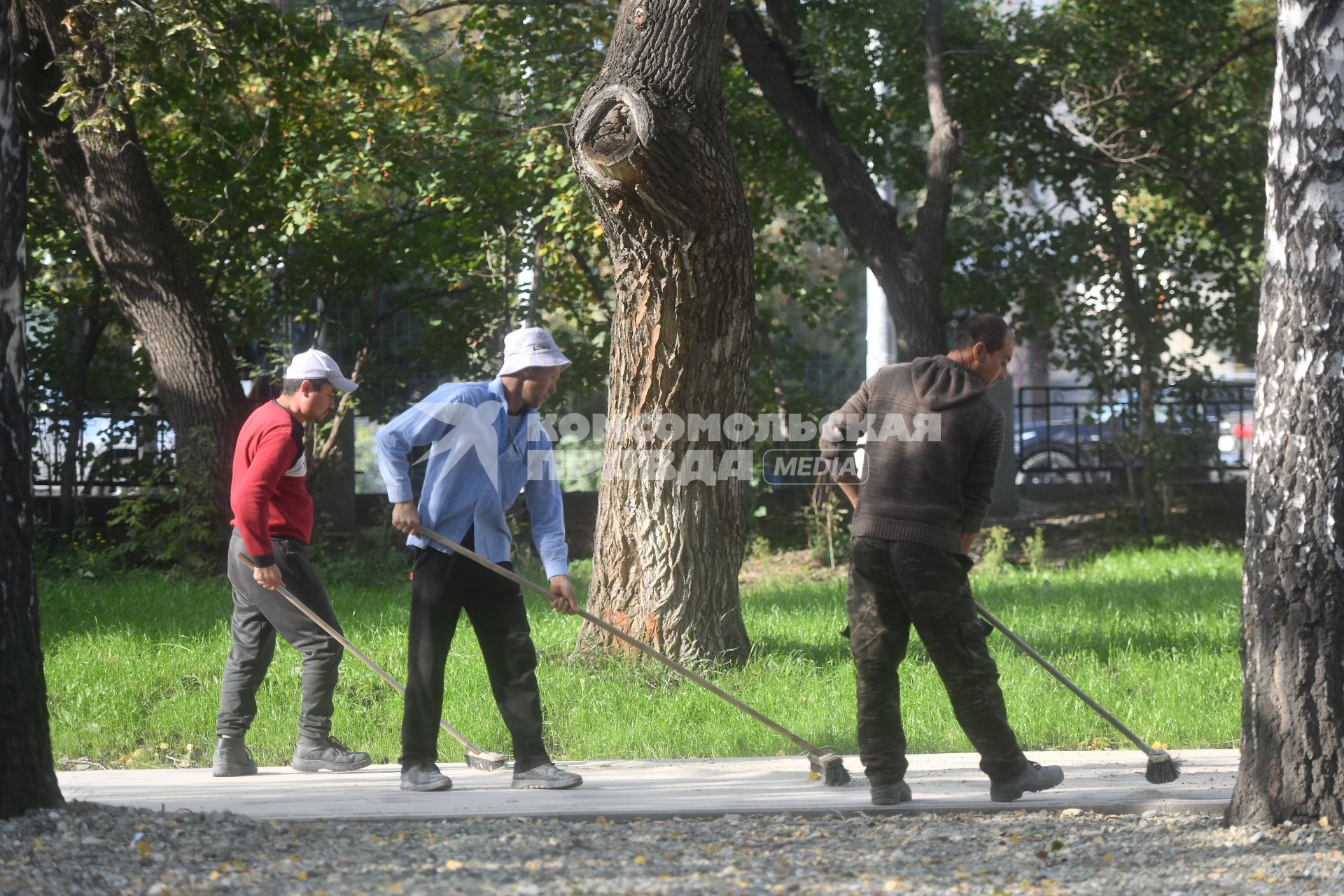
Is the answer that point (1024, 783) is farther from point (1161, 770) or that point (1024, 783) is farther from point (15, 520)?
point (15, 520)

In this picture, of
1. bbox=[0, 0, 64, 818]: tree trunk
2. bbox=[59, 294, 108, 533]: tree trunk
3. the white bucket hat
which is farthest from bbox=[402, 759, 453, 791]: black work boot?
bbox=[59, 294, 108, 533]: tree trunk

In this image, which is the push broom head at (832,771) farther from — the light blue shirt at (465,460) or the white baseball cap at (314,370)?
the white baseball cap at (314,370)

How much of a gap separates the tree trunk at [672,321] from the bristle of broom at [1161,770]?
2730mm

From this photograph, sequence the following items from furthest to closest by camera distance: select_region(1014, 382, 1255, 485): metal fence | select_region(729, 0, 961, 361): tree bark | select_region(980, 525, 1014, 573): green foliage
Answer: select_region(1014, 382, 1255, 485): metal fence
select_region(980, 525, 1014, 573): green foliage
select_region(729, 0, 961, 361): tree bark

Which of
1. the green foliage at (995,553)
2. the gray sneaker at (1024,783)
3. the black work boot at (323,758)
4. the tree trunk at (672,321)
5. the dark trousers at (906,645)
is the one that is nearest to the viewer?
the dark trousers at (906,645)

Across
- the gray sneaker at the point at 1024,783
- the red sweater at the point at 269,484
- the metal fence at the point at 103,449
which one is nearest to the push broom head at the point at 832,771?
the gray sneaker at the point at 1024,783

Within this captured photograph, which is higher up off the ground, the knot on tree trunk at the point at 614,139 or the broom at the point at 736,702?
the knot on tree trunk at the point at 614,139

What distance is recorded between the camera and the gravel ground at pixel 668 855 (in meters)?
3.92

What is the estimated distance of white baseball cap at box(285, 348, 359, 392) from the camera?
5664 millimetres

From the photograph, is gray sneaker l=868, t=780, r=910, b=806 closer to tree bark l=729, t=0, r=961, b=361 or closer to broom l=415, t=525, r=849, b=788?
broom l=415, t=525, r=849, b=788

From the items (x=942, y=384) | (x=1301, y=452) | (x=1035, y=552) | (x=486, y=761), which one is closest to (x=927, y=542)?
(x=942, y=384)

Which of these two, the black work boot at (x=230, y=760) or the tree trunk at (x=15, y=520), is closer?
the tree trunk at (x=15, y=520)

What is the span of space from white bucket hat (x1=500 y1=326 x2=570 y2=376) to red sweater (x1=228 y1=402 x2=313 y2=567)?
3.39 feet

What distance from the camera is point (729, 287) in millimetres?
→ 7297
